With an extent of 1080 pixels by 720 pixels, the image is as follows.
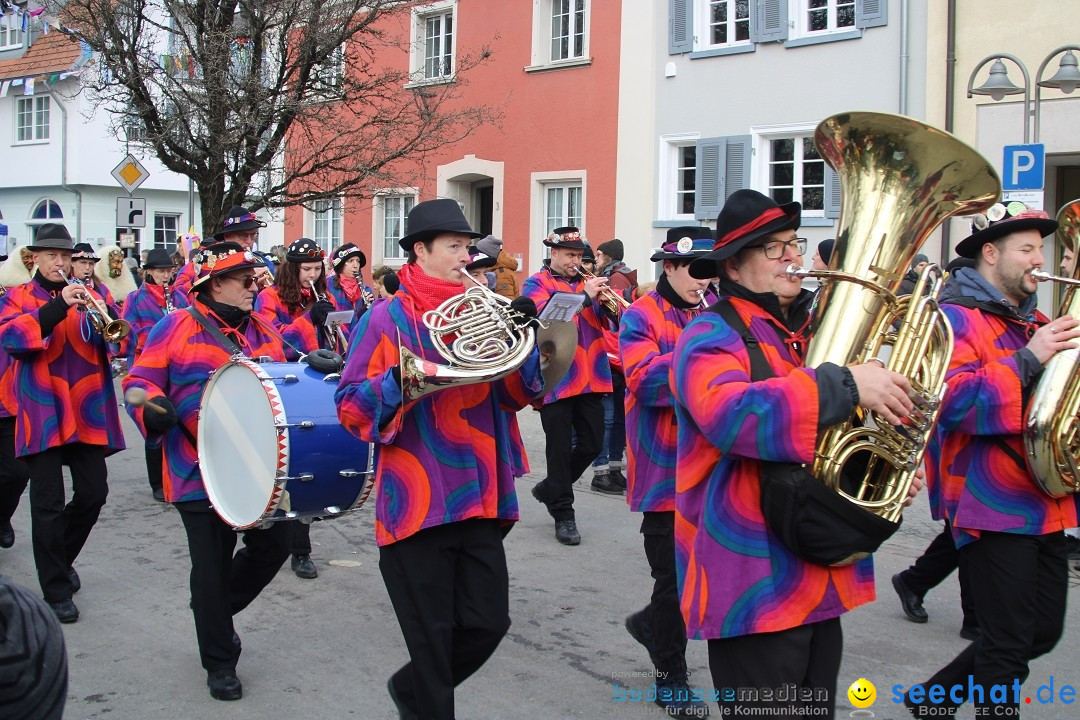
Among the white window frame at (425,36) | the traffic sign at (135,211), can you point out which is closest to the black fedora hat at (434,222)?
the traffic sign at (135,211)

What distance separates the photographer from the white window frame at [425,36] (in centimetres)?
1930

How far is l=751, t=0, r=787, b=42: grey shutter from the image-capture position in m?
15.7

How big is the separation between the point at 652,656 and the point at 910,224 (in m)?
2.25

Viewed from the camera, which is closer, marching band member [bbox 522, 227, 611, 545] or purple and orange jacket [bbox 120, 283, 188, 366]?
marching band member [bbox 522, 227, 611, 545]

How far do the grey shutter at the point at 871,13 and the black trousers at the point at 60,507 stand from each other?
39.9ft

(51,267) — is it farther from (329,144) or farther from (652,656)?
(329,144)

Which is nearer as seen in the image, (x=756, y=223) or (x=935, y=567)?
(x=756, y=223)

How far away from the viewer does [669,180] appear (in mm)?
17406

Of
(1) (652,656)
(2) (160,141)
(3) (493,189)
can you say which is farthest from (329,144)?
(1) (652,656)

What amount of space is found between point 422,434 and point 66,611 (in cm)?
299

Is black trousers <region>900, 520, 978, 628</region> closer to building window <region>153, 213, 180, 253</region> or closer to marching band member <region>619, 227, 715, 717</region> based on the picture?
marching band member <region>619, 227, 715, 717</region>

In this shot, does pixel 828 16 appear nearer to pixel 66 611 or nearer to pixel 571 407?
pixel 571 407

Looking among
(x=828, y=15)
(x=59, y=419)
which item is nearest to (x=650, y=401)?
(x=59, y=419)

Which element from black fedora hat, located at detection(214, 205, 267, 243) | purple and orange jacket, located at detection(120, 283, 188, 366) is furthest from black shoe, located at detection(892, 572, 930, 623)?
purple and orange jacket, located at detection(120, 283, 188, 366)
